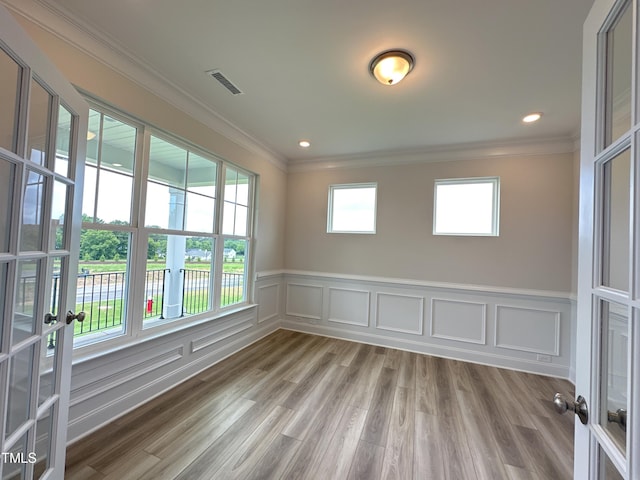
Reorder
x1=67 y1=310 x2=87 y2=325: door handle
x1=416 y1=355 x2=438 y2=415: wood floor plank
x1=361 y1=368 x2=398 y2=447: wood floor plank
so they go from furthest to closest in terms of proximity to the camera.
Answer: x1=416 y1=355 x2=438 y2=415: wood floor plank < x1=361 y1=368 x2=398 y2=447: wood floor plank < x1=67 y1=310 x2=87 y2=325: door handle

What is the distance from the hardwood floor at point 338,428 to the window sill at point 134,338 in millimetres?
518

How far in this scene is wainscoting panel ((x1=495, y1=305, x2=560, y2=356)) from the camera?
9.32 ft

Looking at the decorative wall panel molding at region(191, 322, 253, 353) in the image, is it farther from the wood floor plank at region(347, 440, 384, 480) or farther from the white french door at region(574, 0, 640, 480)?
the white french door at region(574, 0, 640, 480)

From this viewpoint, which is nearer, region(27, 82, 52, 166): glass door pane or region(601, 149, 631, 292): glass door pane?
region(601, 149, 631, 292): glass door pane

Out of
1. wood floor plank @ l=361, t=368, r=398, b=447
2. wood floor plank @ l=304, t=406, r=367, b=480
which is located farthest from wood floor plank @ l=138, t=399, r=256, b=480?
wood floor plank @ l=361, t=368, r=398, b=447

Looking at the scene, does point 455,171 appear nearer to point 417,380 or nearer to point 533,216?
point 533,216

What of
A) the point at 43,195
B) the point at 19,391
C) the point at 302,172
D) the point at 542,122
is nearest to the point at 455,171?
the point at 542,122

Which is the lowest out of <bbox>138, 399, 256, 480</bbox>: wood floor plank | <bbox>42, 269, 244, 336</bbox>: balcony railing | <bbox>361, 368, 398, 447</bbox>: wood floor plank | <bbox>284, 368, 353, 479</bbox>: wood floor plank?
<bbox>138, 399, 256, 480</bbox>: wood floor plank

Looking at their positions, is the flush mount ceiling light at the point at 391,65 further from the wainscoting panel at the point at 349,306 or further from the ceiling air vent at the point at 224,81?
the wainscoting panel at the point at 349,306

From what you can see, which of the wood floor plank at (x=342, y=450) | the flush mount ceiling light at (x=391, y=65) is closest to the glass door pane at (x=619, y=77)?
the flush mount ceiling light at (x=391, y=65)

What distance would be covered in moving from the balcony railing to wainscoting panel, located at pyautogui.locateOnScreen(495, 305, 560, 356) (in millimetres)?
3365

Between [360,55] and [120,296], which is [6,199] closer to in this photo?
[120,296]

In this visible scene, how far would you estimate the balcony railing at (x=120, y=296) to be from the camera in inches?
77.6

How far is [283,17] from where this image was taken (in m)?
1.50
